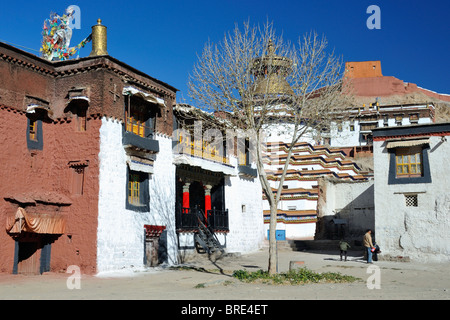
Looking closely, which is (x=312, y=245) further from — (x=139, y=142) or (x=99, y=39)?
(x=99, y=39)

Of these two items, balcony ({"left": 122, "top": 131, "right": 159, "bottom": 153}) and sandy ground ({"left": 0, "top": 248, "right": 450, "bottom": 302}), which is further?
balcony ({"left": 122, "top": 131, "right": 159, "bottom": 153})

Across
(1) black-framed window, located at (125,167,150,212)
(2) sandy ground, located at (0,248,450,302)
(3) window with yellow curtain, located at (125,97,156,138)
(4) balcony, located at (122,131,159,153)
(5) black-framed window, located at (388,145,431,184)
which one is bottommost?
(2) sandy ground, located at (0,248,450,302)

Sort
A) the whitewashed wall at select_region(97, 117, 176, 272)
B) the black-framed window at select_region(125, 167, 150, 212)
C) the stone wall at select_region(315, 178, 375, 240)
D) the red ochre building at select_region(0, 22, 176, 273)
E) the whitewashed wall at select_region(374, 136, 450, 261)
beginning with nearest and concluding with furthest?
the red ochre building at select_region(0, 22, 176, 273) < the whitewashed wall at select_region(97, 117, 176, 272) < the black-framed window at select_region(125, 167, 150, 212) < the whitewashed wall at select_region(374, 136, 450, 261) < the stone wall at select_region(315, 178, 375, 240)

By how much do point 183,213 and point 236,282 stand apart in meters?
10.1

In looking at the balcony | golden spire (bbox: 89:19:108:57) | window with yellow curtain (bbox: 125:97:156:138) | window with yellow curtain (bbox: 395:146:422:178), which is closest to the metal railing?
the balcony

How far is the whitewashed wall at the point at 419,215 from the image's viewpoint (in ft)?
77.8

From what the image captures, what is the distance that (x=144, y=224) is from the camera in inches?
875

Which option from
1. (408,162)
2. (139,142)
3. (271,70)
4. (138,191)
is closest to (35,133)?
(139,142)

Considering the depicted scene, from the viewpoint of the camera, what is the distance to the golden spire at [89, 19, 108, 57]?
22.9 metres

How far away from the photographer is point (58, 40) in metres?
23.3

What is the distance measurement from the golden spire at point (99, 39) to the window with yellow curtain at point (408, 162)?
601 inches

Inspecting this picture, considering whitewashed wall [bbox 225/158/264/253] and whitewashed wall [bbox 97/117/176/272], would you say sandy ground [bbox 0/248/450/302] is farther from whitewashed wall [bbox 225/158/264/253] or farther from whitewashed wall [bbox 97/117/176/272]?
whitewashed wall [bbox 225/158/264/253]

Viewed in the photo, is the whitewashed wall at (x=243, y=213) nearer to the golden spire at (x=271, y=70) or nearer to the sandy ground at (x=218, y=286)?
the sandy ground at (x=218, y=286)
